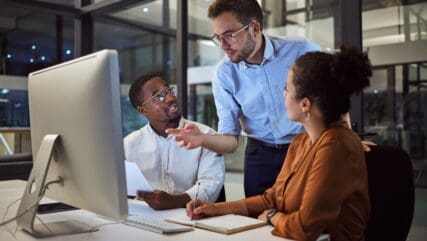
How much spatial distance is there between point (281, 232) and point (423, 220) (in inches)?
68.4

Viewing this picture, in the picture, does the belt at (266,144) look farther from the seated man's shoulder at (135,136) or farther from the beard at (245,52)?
the seated man's shoulder at (135,136)

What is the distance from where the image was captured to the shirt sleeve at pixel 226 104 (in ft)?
6.59

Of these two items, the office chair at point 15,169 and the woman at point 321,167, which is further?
the office chair at point 15,169

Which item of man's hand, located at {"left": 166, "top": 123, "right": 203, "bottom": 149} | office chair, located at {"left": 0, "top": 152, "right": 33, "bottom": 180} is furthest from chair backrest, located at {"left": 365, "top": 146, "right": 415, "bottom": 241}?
A: office chair, located at {"left": 0, "top": 152, "right": 33, "bottom": 180}

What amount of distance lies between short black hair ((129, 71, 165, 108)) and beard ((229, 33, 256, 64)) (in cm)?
42

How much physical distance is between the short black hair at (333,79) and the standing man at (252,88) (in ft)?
1.82

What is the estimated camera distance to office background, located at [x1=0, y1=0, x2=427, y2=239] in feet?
8.10

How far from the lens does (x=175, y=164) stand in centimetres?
197

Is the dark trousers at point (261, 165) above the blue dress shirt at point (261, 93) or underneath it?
underneath

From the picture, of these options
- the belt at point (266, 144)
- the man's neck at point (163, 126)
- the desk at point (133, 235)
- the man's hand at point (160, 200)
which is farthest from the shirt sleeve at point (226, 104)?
the desk at point (133, 235)

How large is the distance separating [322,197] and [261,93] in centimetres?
89

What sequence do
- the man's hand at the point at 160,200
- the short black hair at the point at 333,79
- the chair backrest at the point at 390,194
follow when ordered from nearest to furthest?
the short black hair at the point at 333,79 < the chair backrest at the point at 390,194 < the man's hand at the point at 160,200

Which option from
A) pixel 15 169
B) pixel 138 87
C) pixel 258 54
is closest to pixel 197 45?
pixel 15 169

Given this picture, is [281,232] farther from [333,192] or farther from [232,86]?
[232,86]
